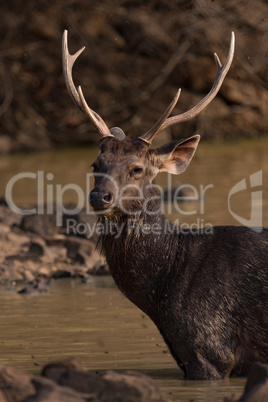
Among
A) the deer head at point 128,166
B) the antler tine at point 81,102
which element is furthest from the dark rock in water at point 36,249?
the deer head at point 128,166

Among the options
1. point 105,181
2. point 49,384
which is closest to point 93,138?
point 105,181

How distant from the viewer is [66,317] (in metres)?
9.63

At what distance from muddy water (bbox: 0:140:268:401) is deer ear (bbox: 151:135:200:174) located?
1415 mm

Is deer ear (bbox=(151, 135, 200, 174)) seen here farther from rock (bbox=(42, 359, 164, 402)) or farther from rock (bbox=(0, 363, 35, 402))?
rock (bbox=(0, 363, 35, 402))

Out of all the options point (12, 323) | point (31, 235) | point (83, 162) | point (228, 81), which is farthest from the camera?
point (228, 81)

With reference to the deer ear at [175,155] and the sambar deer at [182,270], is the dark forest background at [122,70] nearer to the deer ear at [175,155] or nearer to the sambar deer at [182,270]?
the deer ear at [175,155]

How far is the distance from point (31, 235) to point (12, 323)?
3.62 m

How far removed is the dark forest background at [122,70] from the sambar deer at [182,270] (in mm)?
16182

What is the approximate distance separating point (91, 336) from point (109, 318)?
68 cm

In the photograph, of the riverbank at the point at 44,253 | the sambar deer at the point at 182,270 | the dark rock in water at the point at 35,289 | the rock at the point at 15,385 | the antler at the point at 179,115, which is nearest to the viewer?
the rock at the point at 15,385

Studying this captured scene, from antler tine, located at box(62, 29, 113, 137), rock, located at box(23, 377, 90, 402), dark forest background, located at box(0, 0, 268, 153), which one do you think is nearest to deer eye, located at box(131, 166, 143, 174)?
antler tine, located at box(62, 29, 113, 137)

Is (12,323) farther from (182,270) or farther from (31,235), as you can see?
(31,235)

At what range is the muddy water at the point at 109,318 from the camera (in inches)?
302

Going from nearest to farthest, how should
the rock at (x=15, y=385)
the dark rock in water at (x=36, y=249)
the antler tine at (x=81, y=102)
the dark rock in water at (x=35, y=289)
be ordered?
the rock at (x=15, y=385)
the antler tine at (x=81, y=102)
the dark rock in water at (x=35, y=289)
the dark rock in water at (x=36, y=249)
